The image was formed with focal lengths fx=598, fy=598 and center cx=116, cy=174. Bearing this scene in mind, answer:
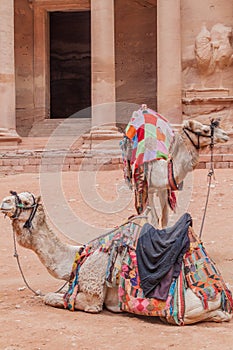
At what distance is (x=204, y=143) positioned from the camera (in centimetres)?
704

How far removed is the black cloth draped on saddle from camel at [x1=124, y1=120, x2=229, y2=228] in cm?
178

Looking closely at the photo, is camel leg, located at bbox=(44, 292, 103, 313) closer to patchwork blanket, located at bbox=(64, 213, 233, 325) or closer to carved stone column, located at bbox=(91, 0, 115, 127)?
patchwork blanket, located at bbox=(64, 213, 233, 325)

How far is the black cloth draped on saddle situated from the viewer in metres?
5.17

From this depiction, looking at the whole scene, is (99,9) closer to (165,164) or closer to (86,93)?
(86,93)

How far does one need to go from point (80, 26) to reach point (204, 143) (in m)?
21.0

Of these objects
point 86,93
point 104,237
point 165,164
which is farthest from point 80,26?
point 104,237

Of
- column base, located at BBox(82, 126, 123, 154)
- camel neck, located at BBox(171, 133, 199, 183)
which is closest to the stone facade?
column base, located at BBox(82, 126, 123, 154)

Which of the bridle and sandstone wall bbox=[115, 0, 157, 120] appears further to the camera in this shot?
sandstone wall bbox=[115, 0, 157, 120]

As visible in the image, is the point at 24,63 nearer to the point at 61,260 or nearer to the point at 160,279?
the point at 61,260

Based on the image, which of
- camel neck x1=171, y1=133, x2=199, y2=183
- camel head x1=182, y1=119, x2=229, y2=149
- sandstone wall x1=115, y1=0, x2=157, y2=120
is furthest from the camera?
sandstone wall x1=115, y1=0, x2=157, y2=120

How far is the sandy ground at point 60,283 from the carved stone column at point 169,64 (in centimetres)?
415

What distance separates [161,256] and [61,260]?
3.31ft

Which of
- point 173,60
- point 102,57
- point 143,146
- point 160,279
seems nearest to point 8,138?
point 102,57

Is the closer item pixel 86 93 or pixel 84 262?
pixel 84 262
